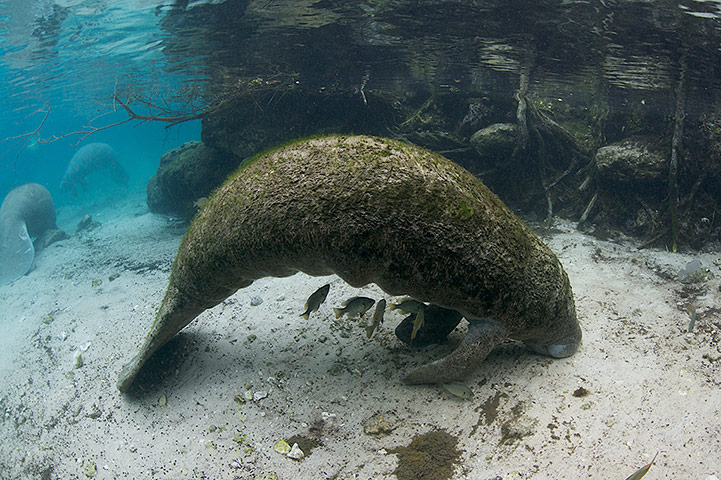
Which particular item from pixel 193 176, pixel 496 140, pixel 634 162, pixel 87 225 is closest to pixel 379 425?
pixel 496 140

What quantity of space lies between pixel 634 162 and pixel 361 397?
8.27m

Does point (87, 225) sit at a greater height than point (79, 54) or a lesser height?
lesser

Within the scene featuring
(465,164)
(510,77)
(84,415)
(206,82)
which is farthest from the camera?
(206,82)

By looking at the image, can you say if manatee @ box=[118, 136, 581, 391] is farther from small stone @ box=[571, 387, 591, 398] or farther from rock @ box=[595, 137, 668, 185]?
rock @ box=[595, 137, 668, 185]

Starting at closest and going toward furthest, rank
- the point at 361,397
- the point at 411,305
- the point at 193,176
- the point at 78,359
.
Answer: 1. the point at 411,305
2. the point at 361,397
3. the point at 78,359
4. the point at 193,176

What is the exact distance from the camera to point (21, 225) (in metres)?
14.0

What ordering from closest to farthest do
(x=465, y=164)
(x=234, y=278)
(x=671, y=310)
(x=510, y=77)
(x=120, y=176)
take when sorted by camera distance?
(x=234, y=278) → (x=671, y=310) → (x=465, y=164) → (x=510, y=77) → (x=120, y=176)

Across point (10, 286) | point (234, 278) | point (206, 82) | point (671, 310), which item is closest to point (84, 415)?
point (234, 278)

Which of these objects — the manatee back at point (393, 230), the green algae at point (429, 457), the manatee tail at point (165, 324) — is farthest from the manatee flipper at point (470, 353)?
the manatee tail at point (165, 324)

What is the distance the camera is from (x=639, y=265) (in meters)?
6.22

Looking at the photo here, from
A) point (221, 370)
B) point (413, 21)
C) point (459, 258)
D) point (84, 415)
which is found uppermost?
point (413, 21)

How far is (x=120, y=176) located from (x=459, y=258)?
28.8m

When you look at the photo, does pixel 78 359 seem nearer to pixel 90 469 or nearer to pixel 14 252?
pixel 90 469

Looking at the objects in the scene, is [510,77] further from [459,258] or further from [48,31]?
[48,31]
